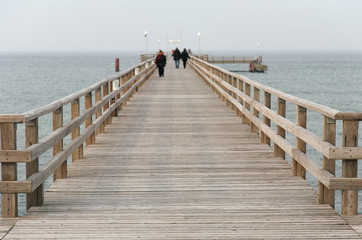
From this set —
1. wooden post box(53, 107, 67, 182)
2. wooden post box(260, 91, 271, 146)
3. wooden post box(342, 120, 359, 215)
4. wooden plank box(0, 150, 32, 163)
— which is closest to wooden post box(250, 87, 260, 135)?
wooden post box(260, 91, 271, 146)

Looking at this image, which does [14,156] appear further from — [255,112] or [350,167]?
[255,112]

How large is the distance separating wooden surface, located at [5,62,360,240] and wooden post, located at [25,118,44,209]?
0.11 m

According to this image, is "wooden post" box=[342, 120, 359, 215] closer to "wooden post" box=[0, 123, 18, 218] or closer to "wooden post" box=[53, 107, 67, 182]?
"wooden post" box=[0, 123, 18, 218]

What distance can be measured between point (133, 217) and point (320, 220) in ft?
5.65

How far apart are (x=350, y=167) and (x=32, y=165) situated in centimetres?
302

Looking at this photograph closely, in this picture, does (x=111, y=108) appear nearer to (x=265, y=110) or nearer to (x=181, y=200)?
(x=265, y=110)

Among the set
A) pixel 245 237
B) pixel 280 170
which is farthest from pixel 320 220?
pixel 280 170

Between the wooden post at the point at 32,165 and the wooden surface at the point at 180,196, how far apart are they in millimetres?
106

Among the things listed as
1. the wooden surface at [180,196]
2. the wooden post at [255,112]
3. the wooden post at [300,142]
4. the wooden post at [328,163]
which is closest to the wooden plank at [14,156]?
the wooden surface at [180,196]

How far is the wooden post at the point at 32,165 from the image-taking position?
19.1 ft

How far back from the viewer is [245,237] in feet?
16.6

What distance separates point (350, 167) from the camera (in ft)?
18.5

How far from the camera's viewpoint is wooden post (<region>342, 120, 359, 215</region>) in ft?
18.0

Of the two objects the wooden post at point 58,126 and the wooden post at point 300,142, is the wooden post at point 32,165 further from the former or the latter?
the wooden post at point 300,142
